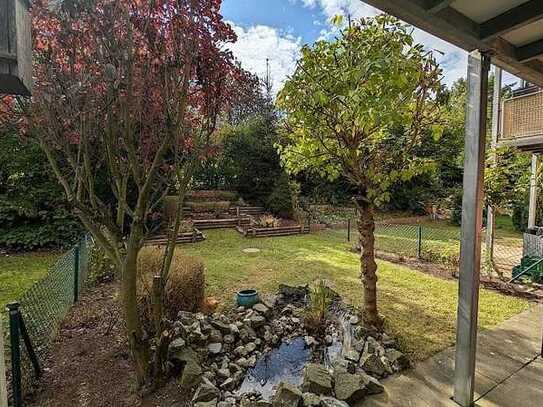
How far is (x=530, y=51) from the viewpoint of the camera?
263 cm

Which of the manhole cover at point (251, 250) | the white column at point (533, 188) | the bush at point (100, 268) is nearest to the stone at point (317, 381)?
the bush at point (100, 268)

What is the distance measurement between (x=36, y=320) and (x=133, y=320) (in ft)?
4.60

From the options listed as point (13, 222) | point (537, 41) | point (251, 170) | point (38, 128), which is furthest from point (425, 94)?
point (251, 170)

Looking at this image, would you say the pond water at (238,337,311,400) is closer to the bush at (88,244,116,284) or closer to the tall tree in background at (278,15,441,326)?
the tall tree in background at (278,15,441,326)

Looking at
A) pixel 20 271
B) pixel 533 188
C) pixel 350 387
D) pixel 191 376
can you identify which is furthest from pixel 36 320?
pixel 533 188

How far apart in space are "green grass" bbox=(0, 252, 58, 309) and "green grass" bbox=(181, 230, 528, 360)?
3.15 m

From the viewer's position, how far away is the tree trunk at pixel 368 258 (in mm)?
4020

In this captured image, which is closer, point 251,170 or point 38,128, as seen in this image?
point 38,128

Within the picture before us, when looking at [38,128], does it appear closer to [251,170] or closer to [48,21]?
[48,21]

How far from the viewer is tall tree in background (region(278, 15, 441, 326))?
298 centimetres

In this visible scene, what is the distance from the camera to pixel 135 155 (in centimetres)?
302

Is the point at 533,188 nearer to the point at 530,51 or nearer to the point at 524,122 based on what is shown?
the point at 524,122

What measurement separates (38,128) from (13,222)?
693 cm

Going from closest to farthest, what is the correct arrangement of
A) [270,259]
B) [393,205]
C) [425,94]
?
[425,94], [270,259], [393,205]
